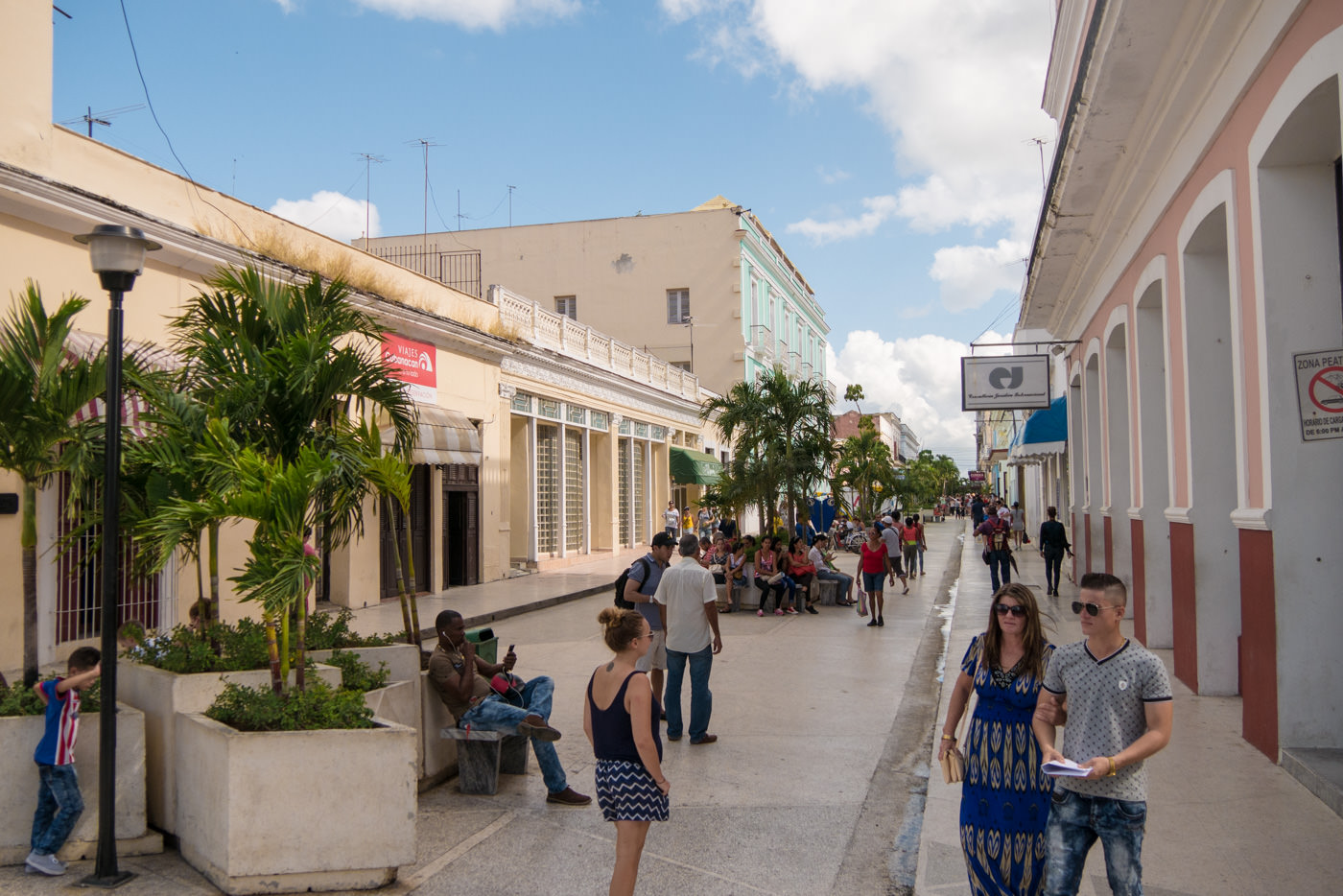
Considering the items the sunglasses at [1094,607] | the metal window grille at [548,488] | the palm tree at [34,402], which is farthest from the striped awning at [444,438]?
the sunglasses at [1094,607]

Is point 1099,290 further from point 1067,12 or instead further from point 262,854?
point 262,854

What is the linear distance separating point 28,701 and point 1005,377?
48.0 ft

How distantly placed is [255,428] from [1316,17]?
265 inches

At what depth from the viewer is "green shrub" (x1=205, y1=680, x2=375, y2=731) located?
5.04 m

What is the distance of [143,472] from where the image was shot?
20.8ft

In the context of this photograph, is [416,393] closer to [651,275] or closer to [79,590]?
[79,590]

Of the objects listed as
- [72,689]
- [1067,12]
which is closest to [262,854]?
[72,689]

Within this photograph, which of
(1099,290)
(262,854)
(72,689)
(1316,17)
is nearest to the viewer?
(262,854)

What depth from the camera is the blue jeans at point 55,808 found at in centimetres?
495

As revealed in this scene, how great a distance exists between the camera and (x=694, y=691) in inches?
308

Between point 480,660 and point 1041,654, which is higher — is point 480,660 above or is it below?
below

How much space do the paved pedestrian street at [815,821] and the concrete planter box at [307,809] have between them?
14cm

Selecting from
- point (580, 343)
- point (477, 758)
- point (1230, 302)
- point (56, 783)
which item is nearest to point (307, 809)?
point (56, 783)

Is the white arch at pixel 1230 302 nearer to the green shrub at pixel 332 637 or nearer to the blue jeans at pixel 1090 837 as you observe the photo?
the blue jeans at pixel 1090 837
